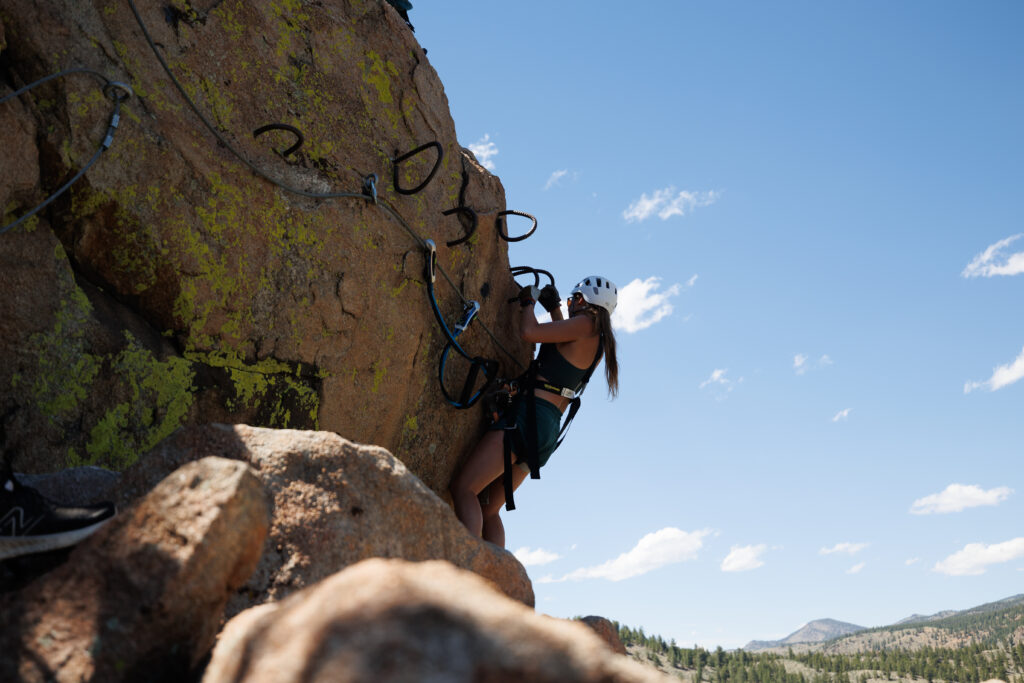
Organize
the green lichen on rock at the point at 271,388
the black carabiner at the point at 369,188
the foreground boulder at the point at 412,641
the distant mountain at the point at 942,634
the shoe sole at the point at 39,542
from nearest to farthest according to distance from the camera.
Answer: the foreground boulder at the point at 412,641 → the shoe sole at the point at 39,542 → the green lichen on rock at the point at 271,388 → the black carabiner at the point at 369,188 → the distant mountain at the point at 942,634

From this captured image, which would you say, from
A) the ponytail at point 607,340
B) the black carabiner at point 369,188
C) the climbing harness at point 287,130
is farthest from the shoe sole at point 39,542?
the ponytail at point 607,340

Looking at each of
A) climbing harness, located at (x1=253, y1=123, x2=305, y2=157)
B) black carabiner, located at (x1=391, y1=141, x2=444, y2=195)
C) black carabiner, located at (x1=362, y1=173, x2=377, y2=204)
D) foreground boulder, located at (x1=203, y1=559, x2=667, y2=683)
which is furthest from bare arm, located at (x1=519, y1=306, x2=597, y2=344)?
foreground boulder, located at (x1=203, y1=559, x2=667, y2=683)

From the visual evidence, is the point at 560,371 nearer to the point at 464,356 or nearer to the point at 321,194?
the point at 464,356

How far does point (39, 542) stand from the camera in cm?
297

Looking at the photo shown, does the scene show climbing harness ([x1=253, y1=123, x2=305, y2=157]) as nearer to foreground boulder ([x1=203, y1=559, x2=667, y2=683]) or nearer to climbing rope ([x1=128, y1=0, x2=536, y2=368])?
climbing rope ([x1=128, y1=0, x2=536, y2=368])

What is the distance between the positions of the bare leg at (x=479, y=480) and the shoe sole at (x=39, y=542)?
12.3 feet

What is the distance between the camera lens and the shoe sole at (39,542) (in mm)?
2932

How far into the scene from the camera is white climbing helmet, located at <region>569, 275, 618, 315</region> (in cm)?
704

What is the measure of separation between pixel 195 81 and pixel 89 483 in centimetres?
284

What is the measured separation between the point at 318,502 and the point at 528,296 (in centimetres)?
434

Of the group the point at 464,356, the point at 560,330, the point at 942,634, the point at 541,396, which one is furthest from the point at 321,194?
the point at 942,634

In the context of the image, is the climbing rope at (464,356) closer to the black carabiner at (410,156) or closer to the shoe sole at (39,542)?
the black carabiner at (410,156)

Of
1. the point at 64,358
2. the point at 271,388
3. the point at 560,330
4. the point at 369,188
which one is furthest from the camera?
the point at 560,330

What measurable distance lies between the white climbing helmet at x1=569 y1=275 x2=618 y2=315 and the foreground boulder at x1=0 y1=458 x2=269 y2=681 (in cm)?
484
